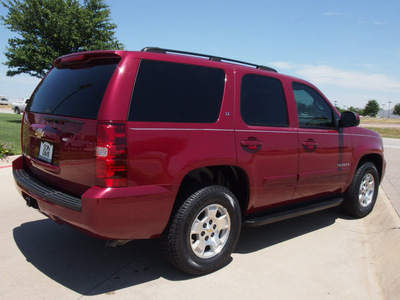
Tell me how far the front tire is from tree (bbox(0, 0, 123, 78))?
18926 millimetres

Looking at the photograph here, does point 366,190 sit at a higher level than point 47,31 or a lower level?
lower

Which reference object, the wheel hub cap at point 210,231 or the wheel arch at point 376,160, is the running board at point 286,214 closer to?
the wheel hub cap at point 210,231

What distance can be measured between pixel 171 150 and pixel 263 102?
1394mm

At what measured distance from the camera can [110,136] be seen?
2.62 m

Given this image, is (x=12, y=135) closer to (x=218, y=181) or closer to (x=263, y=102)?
(x=218, y=181)

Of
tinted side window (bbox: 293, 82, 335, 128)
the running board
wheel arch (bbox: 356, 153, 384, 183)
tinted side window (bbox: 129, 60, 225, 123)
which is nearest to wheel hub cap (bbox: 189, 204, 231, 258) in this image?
the running board

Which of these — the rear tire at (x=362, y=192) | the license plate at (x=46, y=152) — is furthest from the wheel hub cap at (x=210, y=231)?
the rear tire at (x=362, y=192)

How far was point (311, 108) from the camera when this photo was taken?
4398 millimetres

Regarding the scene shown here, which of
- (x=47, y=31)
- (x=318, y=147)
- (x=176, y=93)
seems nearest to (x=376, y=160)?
(x=318, y=147)

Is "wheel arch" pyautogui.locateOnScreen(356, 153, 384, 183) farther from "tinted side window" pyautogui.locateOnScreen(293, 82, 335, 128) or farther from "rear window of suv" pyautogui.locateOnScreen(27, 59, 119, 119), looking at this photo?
"rear window of suv" pyautogui.locateOnScreen(27, 59, 119, 119)

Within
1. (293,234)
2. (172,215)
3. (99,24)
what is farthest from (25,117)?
(99,24)

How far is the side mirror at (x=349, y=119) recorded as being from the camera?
4.56 meters

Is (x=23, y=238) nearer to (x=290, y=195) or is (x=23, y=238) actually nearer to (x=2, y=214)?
(x=2, y=214)

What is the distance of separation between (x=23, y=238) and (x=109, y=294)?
1.68 meters
